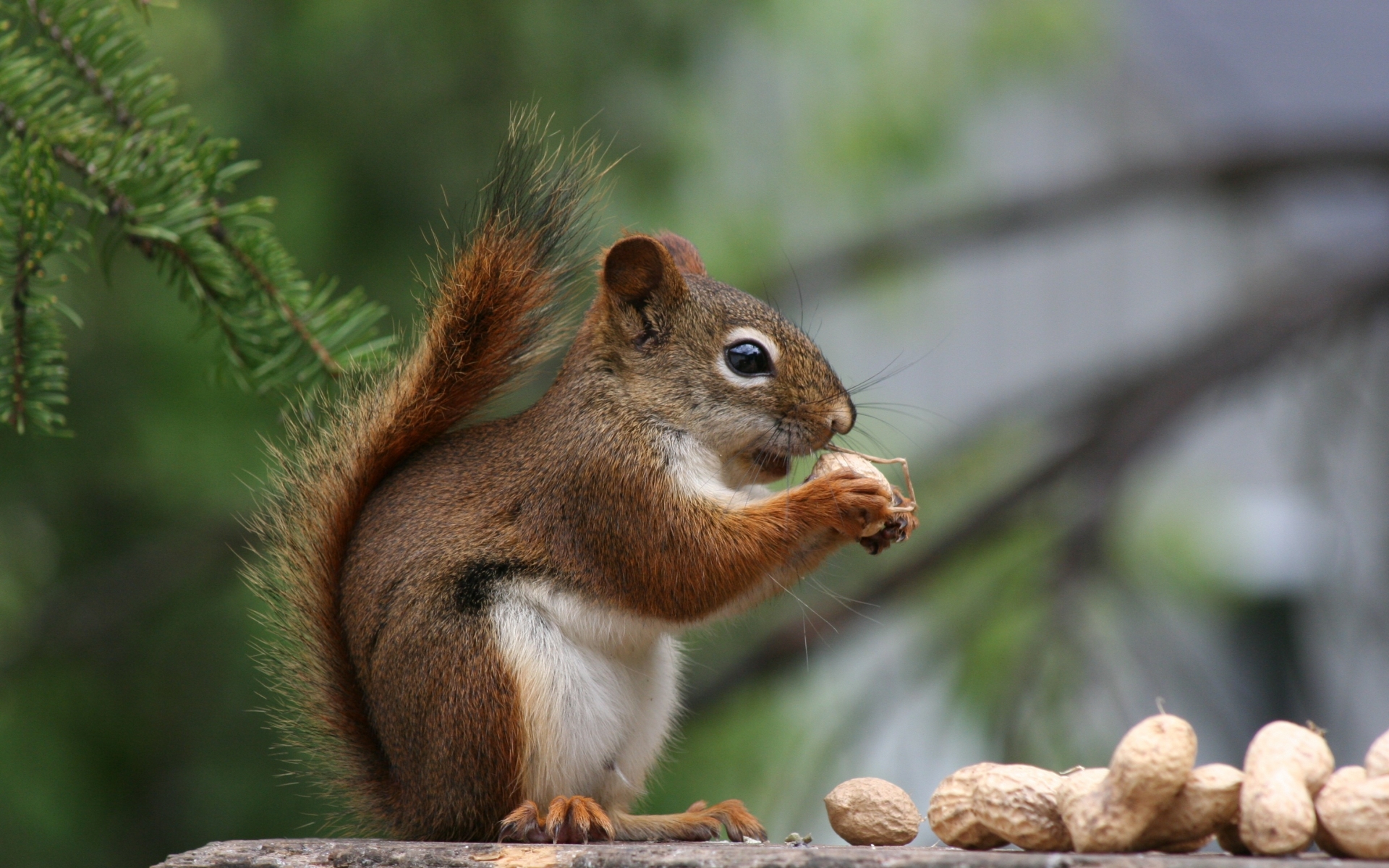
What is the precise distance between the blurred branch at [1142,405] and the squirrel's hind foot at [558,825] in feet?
4.67

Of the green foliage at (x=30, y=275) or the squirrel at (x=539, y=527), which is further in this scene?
the squirrel at (x=539, y=527)

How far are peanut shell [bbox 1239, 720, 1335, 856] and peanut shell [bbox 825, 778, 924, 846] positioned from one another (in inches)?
13.2

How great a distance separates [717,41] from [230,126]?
0.97 metres

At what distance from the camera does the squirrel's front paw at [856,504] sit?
1.33 m

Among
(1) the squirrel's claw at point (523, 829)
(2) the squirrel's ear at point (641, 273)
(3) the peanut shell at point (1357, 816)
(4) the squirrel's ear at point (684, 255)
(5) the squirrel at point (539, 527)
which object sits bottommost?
(1) the squirrel's claw at point (523, 829)

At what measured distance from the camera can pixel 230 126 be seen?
222 cm

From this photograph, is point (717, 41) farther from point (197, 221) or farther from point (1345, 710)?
point (1345, 710)

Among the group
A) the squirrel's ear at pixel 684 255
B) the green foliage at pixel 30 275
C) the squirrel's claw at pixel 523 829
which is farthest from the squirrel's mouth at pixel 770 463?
the green foliage at pixel 30 275

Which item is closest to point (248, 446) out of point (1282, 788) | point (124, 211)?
point (124, 211)

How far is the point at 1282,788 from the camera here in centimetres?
96

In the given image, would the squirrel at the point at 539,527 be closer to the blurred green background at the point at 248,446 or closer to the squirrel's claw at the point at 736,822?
the squirrel's claw at the point at 736,822

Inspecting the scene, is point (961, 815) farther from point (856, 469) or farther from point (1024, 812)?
point (856, 469)

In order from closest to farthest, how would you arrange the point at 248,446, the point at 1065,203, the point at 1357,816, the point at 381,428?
1. the point at 1357,816
2. the point at 381,428
3. the point at 248,446
4. the point at 1065,203

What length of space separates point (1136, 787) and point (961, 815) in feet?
0.66
